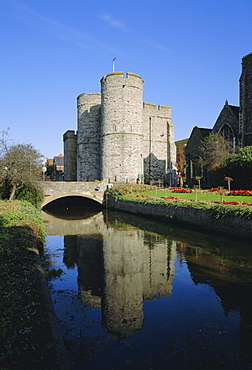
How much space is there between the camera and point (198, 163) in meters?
34.6

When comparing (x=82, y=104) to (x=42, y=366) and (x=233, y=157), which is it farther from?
(x=42, y=366)

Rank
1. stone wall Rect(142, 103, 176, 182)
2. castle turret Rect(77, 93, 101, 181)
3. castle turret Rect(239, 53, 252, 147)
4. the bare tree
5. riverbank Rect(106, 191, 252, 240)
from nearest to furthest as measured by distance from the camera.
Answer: riverbank Rect(106, 191, 252, 240) < the bare tree < castle turret Rect(239, 53, 252, 147) < castle turret Rect(77, 93, 101, 181) < stone wall Rect(142, 103, 176, 182)

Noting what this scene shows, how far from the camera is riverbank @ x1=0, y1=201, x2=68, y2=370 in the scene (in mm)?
3070

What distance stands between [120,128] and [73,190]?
8941 millimetres

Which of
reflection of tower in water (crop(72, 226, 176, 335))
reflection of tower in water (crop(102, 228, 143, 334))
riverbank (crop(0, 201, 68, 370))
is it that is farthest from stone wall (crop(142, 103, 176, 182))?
riverbank (crop(0, 201, 68, 370))

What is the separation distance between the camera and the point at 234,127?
31.8m

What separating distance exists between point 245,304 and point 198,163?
96.1 feet

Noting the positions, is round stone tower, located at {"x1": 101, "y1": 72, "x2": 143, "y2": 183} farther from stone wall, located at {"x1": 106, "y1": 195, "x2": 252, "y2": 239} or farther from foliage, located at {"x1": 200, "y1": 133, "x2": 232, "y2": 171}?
stone wall, located at {"x1": 106, "y1": 195, "x2": 252, "y2": 239}

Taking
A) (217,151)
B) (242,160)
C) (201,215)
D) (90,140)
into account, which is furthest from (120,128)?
(201,215)

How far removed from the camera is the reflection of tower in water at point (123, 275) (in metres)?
6.12

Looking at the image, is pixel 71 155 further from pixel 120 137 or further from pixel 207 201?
pixel 207 201

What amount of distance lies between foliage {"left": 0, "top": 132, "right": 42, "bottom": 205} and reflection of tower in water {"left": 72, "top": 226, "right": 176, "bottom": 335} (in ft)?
24.5

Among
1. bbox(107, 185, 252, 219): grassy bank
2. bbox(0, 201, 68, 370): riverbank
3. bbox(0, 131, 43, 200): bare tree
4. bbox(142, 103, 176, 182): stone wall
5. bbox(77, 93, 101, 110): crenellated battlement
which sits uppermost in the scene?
bbox(77, 93, 101, 110): crenellated battlement

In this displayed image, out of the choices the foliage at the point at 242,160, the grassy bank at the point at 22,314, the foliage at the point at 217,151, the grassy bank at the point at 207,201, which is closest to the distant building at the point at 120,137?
the grassy bank at the point at 207,201
